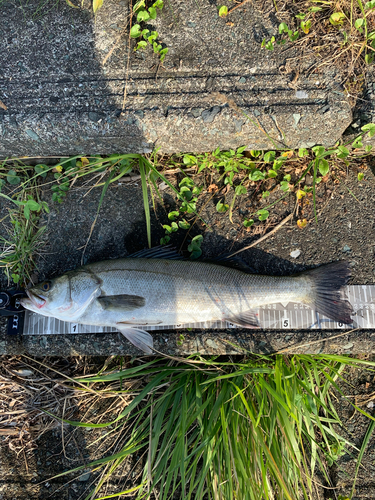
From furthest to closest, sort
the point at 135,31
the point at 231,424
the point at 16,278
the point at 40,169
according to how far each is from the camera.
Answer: the point at 40,169 < the point at 16,278 < the point at 135,31 < the point at 231,424

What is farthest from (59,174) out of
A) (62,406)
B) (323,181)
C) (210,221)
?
(323,181)

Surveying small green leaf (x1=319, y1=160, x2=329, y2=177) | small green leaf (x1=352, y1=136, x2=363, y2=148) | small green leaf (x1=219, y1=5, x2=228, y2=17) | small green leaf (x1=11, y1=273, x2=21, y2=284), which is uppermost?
small green leaf (x1=219, y1=5, x2=228, y2=17)

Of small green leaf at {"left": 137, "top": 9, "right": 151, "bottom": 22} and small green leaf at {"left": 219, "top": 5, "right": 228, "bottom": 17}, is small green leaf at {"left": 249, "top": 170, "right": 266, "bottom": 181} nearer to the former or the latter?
small green leaf at {"left": 219, "top": 5, "right": 228, "bottom": 17}

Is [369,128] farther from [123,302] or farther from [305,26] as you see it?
[123,302]

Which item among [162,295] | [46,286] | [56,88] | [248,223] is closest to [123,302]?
[162,295]

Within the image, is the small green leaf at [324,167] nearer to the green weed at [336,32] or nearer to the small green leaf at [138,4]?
the green weed at [336,32]

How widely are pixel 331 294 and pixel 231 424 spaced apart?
1479 millimetres

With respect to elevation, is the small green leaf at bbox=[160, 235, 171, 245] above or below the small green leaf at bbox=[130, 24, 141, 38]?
below

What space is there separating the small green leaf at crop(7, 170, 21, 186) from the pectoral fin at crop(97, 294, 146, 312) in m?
1.66

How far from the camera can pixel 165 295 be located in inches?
117

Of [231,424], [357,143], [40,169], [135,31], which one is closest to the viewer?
[231,424]

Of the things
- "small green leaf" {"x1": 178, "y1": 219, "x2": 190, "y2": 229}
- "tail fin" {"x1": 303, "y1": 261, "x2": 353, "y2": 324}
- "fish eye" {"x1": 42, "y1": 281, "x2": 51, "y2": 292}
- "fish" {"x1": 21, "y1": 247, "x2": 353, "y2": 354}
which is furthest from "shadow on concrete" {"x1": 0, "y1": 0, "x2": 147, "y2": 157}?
"tail fin" {"x1": 303, "y1": 261, "x2": 353, "y2": 324}

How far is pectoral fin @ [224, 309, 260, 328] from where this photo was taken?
3.01 m

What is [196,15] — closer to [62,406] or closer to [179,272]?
[179,272]
